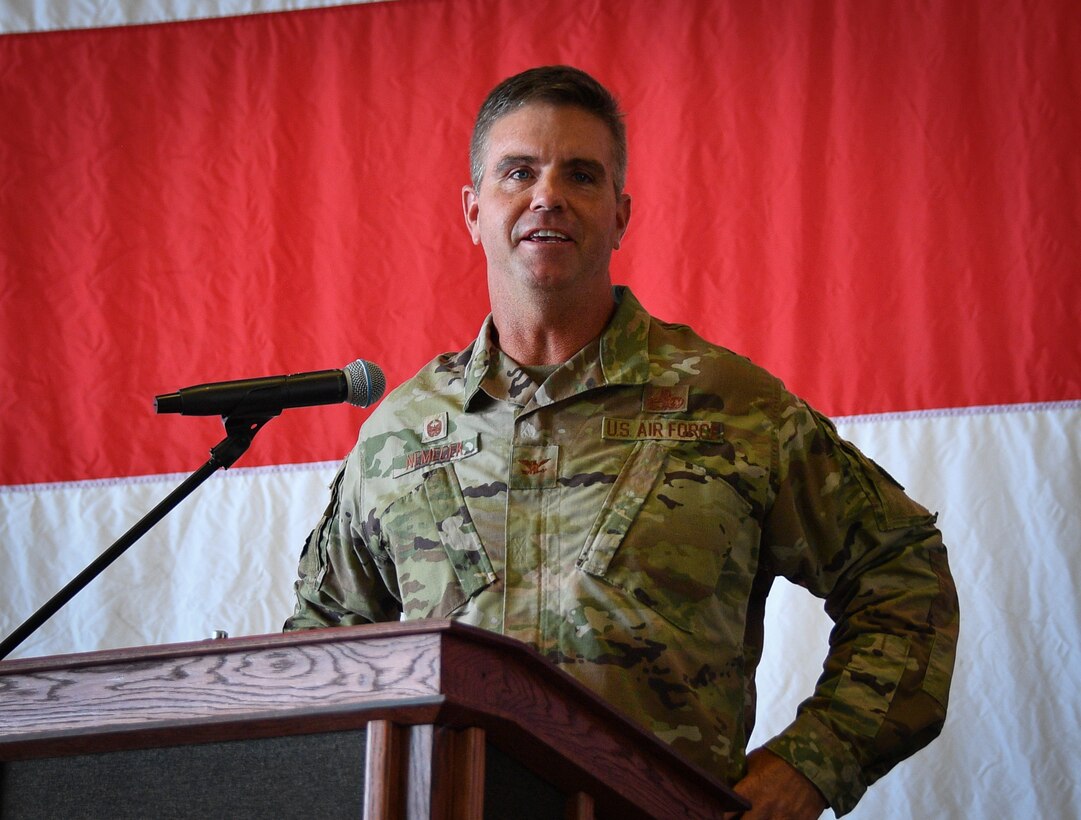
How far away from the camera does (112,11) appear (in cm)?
283

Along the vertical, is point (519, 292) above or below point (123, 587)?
above

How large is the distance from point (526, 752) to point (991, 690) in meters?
1.37

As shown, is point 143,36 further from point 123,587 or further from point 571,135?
point 571,135

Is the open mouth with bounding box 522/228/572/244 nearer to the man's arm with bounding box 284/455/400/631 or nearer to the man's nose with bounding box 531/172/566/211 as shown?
the man's nose with bounding box 531/172/566/211

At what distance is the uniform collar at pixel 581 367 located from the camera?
66.4 inches

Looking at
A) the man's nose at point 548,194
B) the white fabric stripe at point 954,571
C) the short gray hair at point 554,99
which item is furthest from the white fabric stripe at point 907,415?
the man's nose at point 548,194

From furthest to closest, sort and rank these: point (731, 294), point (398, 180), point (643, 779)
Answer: point (398, 180)
point (731, 294)
point (643, 779)

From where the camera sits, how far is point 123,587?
2562 millimetres

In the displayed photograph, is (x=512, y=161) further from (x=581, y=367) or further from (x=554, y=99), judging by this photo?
(x=581, y=367)

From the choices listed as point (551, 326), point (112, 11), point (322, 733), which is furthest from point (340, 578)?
point (112, 11)

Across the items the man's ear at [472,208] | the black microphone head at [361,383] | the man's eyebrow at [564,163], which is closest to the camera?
the black microphone head at [361,383]

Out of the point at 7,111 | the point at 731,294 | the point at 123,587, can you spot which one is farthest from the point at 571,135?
the point at 7,111

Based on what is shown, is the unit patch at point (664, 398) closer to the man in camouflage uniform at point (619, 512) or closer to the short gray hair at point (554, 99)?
the man in camouflage uniform at point (619, 512)

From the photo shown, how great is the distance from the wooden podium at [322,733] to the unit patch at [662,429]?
58 centimetres
